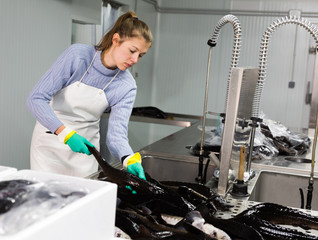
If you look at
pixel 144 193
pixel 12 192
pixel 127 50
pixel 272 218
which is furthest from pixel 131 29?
pixel 12 192

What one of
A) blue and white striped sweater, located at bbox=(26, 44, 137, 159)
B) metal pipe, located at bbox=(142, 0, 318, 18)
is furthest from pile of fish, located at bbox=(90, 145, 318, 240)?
metal pipe, located at bbox=(142, 0, 318, 18)

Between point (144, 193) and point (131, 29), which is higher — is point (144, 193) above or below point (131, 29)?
below

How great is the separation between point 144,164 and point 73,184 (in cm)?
162

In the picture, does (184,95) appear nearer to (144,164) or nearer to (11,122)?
(11,122)

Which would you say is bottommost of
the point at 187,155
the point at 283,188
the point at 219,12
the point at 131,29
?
the point at 283,188

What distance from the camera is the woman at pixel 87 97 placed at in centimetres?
209

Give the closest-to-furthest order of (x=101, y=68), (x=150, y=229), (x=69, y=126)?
1. (x=150, y=229)
2. (x=101, y=68)
3. (x=69, y=126)

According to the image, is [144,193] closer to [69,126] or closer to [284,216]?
[284,216]

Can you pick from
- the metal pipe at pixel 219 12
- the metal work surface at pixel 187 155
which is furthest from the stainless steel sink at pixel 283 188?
the metal pipe at pixel 219 12

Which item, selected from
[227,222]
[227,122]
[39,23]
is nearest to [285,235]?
[227,222]

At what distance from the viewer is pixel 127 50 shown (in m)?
2.13

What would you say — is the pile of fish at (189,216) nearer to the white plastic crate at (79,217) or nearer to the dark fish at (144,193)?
the dark fish at (144,193)

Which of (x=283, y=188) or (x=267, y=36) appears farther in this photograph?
(x=283, y=188)

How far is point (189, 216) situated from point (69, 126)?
4.89 ft
